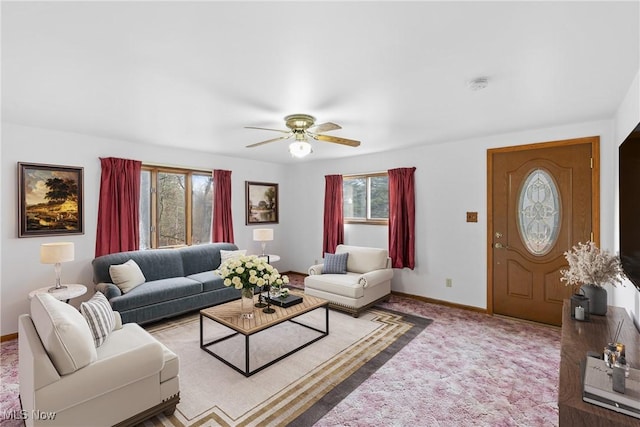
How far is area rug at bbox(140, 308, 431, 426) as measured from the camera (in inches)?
86.0

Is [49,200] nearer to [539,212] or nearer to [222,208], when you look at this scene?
[222,208]

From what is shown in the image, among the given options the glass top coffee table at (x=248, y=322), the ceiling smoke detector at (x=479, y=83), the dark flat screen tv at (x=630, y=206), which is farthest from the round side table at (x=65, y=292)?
the dark flat screen tv at (x=630, y=206)

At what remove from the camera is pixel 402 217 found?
4.91m

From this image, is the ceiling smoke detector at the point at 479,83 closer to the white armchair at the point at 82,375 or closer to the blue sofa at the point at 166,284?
the white armchair at the point at 82,375

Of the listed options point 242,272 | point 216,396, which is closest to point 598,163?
point 242,272

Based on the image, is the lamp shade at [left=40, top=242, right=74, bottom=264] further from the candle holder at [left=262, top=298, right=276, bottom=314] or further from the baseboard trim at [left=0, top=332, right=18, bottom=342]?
the candle holder at [left=262, top=298, right=276, bottom=314]

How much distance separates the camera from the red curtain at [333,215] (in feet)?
18.8

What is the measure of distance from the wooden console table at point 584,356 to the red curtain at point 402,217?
2.49 meters

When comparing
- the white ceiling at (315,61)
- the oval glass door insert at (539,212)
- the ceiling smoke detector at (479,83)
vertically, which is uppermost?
the white ceiling at (315,61)

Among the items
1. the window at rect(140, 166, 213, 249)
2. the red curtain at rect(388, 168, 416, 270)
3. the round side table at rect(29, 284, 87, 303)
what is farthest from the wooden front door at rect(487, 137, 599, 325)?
the round side table at rect(29, 284, 87, 303)

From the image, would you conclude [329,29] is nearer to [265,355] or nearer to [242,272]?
[242,272]

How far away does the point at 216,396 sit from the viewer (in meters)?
2.38

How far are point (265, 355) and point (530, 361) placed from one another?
253 cm

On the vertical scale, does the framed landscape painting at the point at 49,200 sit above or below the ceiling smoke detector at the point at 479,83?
below
